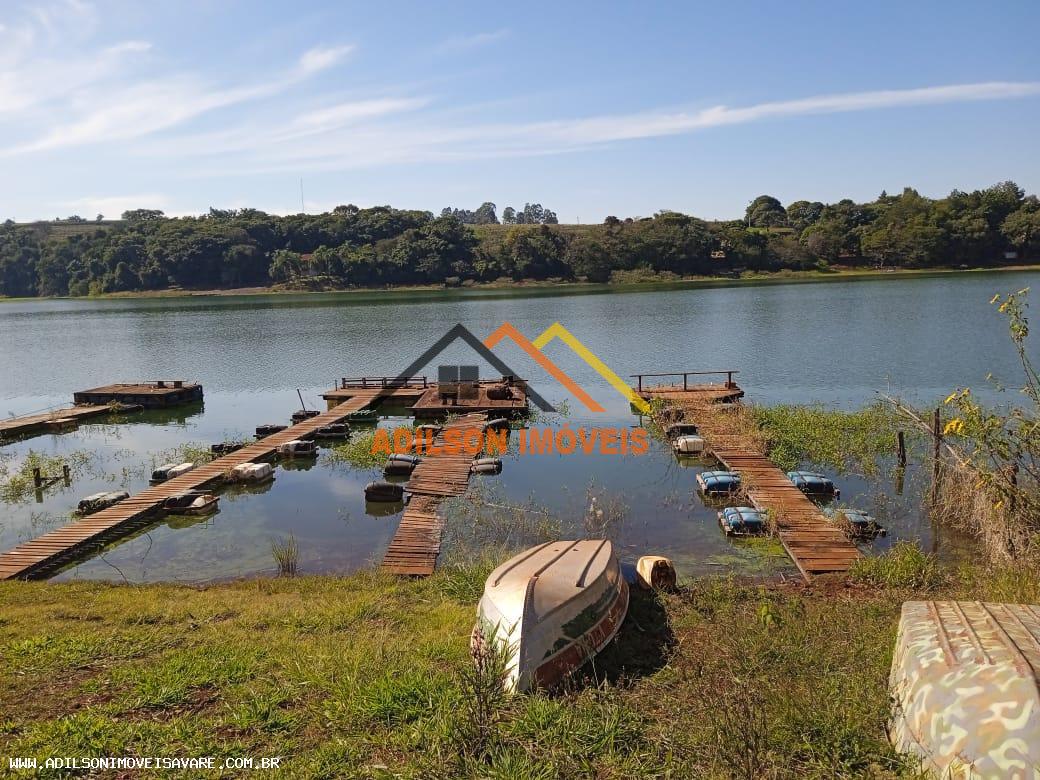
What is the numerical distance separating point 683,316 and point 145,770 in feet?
205

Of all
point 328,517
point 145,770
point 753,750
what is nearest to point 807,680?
point 753,750

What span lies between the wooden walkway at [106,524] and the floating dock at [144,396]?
13.3 metres

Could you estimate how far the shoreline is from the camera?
99250 millimetres

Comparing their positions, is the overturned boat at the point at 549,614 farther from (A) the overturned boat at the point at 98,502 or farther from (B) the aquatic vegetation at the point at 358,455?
(A) the overturned boat at the point at 98,502

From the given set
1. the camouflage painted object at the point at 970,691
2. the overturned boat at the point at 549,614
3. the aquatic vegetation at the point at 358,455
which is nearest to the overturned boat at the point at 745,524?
the overturned boat at the point at 549,614

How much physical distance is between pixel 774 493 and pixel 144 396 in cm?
3269

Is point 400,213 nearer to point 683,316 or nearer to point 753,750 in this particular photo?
point 683,316

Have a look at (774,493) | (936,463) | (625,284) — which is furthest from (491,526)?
(625,284)

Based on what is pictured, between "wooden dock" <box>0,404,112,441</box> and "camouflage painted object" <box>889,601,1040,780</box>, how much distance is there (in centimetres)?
3507

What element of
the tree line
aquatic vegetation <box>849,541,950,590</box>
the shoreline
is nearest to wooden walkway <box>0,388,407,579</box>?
aquatic vegetation <box>849,541,950,590</box>

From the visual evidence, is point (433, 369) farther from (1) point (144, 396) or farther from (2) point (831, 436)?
(2) point (831, 436)

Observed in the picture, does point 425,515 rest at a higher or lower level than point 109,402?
lower

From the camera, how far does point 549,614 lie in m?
9.09

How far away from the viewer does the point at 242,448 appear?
1022 inches
